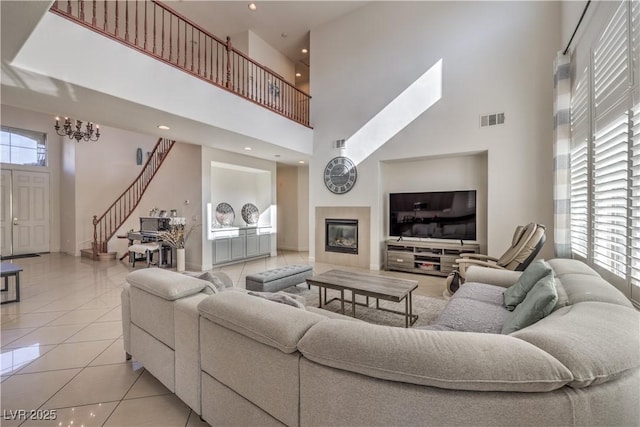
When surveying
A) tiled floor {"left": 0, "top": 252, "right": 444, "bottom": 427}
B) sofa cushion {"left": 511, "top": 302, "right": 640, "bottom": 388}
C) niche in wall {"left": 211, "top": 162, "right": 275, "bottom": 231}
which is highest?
→ niche in wall {"left": 211, "top": 162, "right": 275, "bottom": 231}

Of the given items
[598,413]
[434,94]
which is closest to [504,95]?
[434,94]

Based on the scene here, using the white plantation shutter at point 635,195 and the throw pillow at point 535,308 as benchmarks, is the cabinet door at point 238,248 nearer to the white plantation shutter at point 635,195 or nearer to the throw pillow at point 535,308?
the throw pillow at point 535,308

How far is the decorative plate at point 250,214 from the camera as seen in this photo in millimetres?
6992

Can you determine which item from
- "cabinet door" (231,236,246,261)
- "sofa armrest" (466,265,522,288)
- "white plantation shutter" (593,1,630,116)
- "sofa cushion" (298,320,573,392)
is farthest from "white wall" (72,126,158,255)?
"white plantation shutter" (593,1,630,116)

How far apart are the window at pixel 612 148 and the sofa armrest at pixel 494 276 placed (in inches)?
25.5

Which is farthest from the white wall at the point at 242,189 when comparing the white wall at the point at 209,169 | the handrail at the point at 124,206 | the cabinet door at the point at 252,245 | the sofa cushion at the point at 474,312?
the sofa cushion at the point at 474,312

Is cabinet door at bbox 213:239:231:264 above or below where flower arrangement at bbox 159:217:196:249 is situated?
below

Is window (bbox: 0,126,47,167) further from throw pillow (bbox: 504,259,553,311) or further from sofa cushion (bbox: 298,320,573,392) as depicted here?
throw pillow (bbox: 504,259,553,311)

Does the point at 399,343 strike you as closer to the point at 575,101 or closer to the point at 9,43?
the point at 9,43

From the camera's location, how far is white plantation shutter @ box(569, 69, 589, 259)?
9.07 ft

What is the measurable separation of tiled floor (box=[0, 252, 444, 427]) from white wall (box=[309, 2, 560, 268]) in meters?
2.19

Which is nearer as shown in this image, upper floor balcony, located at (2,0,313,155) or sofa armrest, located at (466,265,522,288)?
upper floor balcony, located at (2,0,313,155)

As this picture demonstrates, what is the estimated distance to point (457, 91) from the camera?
15.8 ft

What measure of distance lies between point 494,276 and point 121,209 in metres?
8.47
